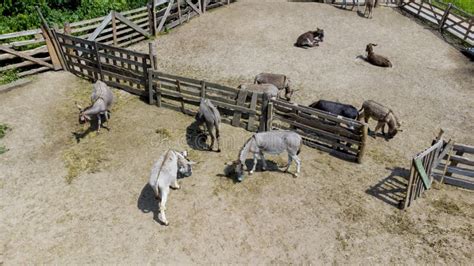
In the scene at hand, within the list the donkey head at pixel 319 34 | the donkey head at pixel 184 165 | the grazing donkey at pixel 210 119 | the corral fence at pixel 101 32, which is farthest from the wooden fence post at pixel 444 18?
the donkey head at pixel 184 165

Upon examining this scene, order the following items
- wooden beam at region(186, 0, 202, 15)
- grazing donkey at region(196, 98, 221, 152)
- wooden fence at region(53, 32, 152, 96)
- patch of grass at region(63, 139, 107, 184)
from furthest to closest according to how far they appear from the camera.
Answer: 1. wooden beam at region(186, 0, 202, 15)
2. wooden fence at region(53, 32, 152, 96)
3. grazing donkey at region(196, 98, 221, 152)
4. patch of grass at region(63, 139, 107, 184)

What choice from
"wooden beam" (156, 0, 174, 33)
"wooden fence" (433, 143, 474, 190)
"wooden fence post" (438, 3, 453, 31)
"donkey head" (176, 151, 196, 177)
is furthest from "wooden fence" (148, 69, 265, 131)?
"wooden fence post" (438, 3, 453, 31)

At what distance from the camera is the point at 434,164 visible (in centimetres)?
913

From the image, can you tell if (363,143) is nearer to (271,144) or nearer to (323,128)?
(323,128)

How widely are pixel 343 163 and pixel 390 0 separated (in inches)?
690

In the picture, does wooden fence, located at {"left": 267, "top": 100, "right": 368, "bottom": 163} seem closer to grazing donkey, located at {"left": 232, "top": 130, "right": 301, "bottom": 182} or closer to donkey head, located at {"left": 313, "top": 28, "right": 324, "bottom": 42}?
grazing donkey, located at {"left": 232, "top": 130, "right": 301, "bottom": 182}

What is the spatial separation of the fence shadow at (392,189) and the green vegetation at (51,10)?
610 inches

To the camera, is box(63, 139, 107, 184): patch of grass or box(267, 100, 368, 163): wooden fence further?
box(267, 100, 368, 163): wooden fence

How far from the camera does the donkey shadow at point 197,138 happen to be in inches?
414

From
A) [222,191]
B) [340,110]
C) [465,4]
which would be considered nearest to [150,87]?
[222,191]

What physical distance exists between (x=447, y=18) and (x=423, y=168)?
14368 millimetres

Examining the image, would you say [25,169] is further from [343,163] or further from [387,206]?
[387,206]

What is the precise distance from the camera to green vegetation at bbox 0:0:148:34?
15.9m

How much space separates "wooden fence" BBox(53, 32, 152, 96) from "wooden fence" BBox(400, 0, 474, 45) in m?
16.3
